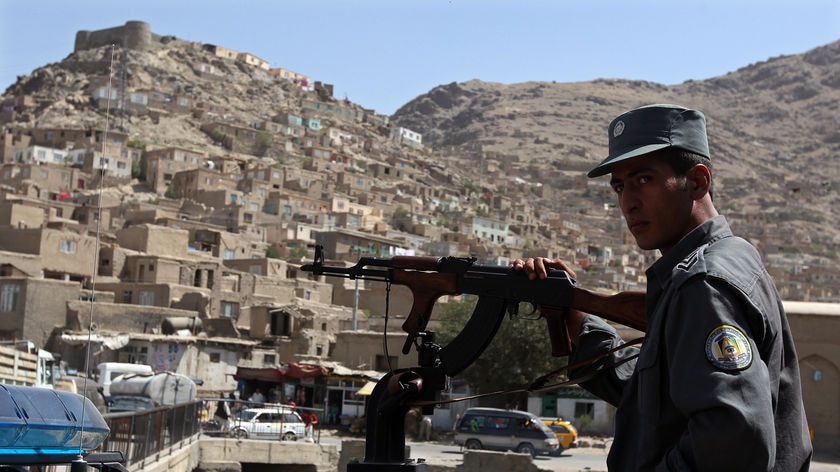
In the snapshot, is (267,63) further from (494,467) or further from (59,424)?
(59,424)

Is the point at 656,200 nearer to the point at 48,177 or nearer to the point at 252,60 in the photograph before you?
the point at 48,177

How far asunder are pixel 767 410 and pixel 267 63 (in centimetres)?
14767

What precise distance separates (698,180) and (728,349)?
59 centimetres

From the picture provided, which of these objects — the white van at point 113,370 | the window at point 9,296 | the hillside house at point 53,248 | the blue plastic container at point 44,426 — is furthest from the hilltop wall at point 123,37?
the blue plastic container at point 44,426

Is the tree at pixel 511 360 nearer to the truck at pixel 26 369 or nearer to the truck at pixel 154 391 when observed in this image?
the truck at pixel 154 391

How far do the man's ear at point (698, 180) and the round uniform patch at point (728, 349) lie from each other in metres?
0.52

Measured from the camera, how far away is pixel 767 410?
82.2 inches

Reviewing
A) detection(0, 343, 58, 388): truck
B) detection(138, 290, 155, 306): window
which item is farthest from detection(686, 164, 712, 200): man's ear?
detection(138, 290, 155, 306): window

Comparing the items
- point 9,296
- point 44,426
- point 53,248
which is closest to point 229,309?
point 53,248

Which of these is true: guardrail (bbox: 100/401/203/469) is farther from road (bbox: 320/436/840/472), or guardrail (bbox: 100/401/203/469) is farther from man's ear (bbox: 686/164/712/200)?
man's ear (bbox: 686/164/712/200)

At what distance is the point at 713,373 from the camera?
82.5 inches

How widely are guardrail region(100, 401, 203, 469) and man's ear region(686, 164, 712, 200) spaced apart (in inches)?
335

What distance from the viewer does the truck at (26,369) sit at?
19.8 metres

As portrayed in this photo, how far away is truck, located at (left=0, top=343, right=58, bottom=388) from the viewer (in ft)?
65.1
